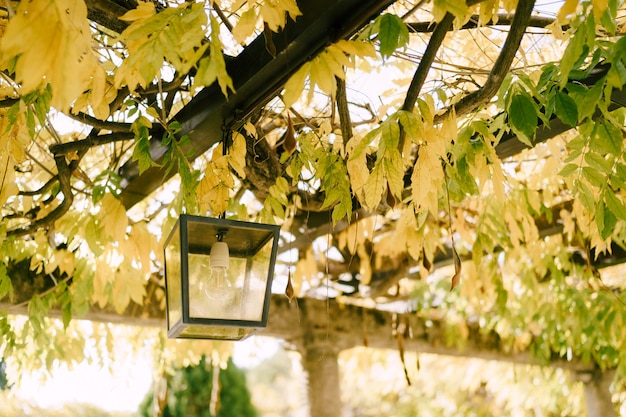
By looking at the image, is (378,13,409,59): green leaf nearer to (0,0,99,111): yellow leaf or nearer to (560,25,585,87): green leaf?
(560,25,585,87): green leaf

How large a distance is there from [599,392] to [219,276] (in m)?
5.10

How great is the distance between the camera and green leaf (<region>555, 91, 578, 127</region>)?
1.63 meters

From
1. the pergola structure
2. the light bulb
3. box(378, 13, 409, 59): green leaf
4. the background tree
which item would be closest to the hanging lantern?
the light bulb

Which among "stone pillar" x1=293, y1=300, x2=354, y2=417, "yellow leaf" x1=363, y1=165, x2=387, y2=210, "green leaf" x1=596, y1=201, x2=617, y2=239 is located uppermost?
"yellow leaf" x1=363, y1=165, x2=387, y2=210

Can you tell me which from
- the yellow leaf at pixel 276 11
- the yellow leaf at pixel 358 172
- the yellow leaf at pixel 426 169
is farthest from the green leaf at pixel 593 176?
the yellow leaf at pixel 276 11

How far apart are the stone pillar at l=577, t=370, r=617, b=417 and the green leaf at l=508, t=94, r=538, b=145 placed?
16.0 feet

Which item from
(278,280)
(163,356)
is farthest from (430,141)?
(163,356)

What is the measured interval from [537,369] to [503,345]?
1.76 meters

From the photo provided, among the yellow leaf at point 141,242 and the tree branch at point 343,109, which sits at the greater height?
the tree branch at point 343,109

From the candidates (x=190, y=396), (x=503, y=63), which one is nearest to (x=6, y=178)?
(x=503, y=63)

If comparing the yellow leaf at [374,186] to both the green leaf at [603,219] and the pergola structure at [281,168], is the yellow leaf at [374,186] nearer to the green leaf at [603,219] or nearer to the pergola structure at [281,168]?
the pergola structure at [281,168]

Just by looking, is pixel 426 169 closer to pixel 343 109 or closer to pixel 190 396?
pixel 343 109

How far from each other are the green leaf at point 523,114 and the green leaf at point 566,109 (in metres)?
0.06

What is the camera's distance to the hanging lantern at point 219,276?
1691 millimetres
